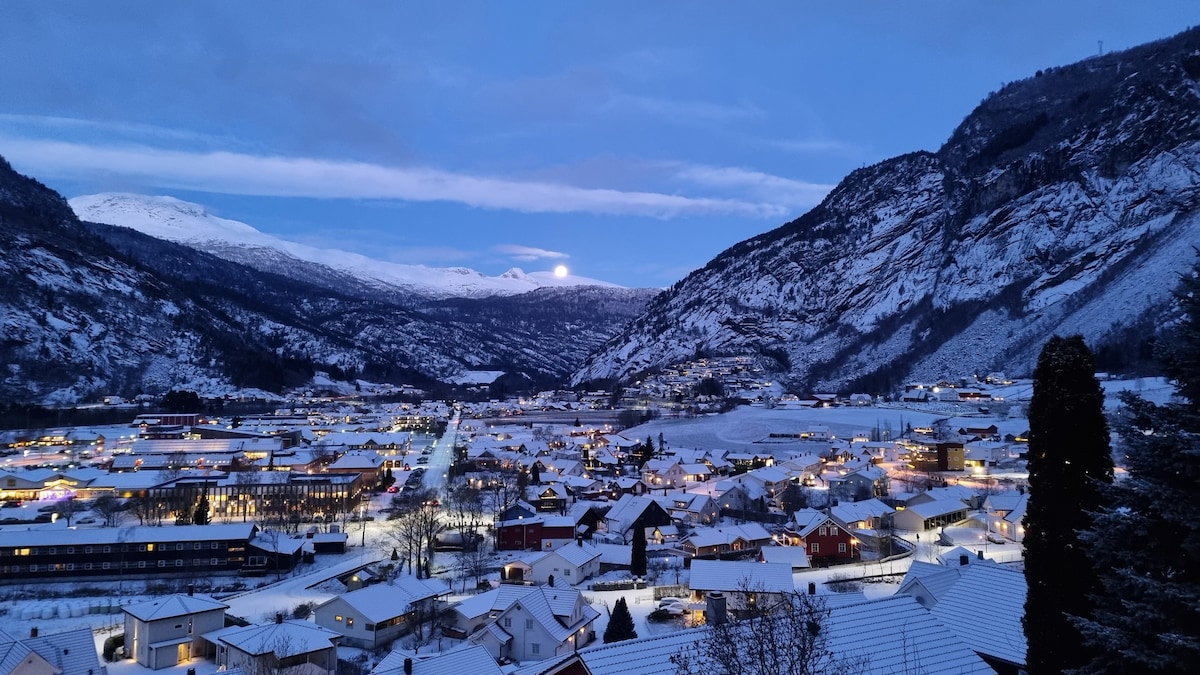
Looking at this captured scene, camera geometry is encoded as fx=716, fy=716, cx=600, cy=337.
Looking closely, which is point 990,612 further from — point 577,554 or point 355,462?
point 355,462

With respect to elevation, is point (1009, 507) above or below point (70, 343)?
below

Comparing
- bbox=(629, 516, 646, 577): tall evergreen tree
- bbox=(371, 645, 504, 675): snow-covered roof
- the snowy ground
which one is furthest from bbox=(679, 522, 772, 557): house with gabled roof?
the snowy ground

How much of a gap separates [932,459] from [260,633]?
44.3m

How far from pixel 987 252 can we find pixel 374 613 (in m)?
110

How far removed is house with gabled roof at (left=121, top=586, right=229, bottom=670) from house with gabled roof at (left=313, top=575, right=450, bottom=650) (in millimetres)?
Result: 3068

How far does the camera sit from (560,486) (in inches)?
1647

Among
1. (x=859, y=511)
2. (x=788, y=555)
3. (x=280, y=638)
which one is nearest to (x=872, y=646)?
(x=280, y=638)

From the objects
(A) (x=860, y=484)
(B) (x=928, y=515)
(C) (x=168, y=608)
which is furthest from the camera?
(A) (x=860, y=484)

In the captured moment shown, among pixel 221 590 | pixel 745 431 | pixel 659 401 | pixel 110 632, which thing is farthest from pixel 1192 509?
pixel 659 401

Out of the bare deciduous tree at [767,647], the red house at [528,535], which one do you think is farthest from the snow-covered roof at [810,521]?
the bare deciduous tree at [767,647]

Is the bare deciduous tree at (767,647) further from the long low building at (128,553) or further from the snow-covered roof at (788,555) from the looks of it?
the long low building at (128,553)

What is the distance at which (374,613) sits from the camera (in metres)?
21.1

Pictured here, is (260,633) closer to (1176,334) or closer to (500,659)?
(500,659)

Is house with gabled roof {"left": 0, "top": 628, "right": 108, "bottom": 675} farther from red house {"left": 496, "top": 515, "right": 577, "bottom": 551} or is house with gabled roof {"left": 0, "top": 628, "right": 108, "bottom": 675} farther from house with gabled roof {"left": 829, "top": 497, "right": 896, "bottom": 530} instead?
house with gabled roof {"left": 829, "top": 497, "right": 896, "bottom": 530}
